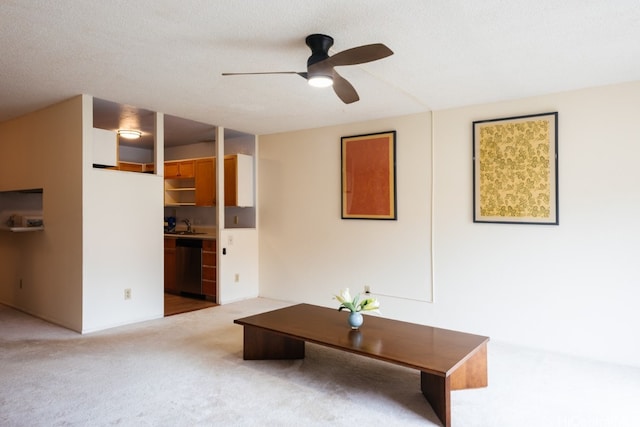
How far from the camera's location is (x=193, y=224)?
6.84 meters

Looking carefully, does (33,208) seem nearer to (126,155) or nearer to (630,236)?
(126,155)

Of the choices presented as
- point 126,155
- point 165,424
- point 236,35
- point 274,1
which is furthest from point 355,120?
point 126,155

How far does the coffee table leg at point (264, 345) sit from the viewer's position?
329 centimetres

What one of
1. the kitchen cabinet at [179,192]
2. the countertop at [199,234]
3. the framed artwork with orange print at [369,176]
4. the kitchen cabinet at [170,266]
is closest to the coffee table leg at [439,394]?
the framed artwork with orange print at [369,176]

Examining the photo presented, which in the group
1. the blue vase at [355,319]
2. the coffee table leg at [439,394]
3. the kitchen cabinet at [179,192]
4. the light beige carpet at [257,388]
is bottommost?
the light beige carpet at [257,388]

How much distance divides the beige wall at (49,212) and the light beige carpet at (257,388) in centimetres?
60

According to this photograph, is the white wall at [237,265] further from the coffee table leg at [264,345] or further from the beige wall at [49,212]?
the coffee table leg at [264,345]

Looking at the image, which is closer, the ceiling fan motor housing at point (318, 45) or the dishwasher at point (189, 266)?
the ceiling fan motor housing at point (318, 45)

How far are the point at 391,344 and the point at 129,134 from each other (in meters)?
4.83

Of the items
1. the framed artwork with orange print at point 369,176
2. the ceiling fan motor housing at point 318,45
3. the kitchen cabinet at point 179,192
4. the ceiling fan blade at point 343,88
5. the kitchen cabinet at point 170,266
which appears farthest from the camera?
the kitchen cabinet at point 179,192

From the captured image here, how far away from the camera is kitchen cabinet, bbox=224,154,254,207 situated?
570cm

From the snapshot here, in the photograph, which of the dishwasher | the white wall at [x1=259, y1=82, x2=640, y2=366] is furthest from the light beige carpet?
the dishwasher

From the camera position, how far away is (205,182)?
5.95 metres

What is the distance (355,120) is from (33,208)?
441cm
